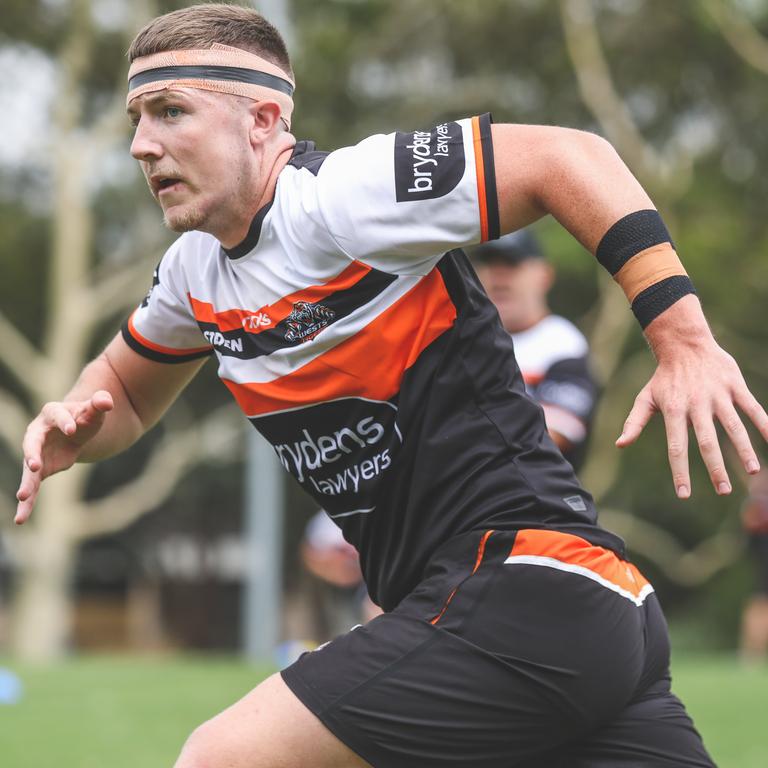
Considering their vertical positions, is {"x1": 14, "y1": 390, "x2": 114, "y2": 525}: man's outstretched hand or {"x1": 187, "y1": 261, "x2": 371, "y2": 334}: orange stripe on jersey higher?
{"x1": 187, "y1": 261, "x2": 371, "y2": 334}: orange stripe on jersey

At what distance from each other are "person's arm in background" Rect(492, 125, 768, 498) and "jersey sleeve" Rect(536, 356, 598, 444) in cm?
284

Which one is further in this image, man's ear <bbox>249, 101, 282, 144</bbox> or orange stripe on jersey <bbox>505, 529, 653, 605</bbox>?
man's ear <bbox>249, 101, 282, 144</bbox>

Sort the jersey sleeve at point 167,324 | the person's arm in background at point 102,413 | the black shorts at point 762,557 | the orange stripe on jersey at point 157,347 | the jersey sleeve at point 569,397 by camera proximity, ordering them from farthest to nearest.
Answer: the black shorts at point 762,557, the jersey sleeve at point 569,397, the orange stripe on jersey at point 157,347, the jersey sleeve at point 167,324, the person's arm in background at point 102,413

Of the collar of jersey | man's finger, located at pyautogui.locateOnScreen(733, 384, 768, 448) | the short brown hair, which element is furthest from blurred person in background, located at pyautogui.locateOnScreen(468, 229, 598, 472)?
man's finger, located at pyautogui.locateOnScreen(733, 384, 768, 448)

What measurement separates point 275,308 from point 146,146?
50cm

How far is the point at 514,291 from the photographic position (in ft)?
20.9

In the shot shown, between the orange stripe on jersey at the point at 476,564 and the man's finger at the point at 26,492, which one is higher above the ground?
the man's finger at the point at 26,492

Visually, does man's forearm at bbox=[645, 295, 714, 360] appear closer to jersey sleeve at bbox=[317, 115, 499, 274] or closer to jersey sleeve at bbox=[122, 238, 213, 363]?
jersey sleeve at bbox=[317, 115, 499, 274]

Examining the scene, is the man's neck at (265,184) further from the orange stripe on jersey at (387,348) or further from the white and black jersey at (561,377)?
the white and black jersey at (561,377)

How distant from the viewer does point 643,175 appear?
2412cm

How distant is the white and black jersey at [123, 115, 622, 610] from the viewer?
10.3 feet

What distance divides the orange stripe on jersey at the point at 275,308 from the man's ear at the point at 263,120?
0.44 meters

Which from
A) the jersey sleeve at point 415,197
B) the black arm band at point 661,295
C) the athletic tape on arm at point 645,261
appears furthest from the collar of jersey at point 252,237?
the black arm band at point 661,295

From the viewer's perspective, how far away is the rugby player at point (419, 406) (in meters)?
2.99
